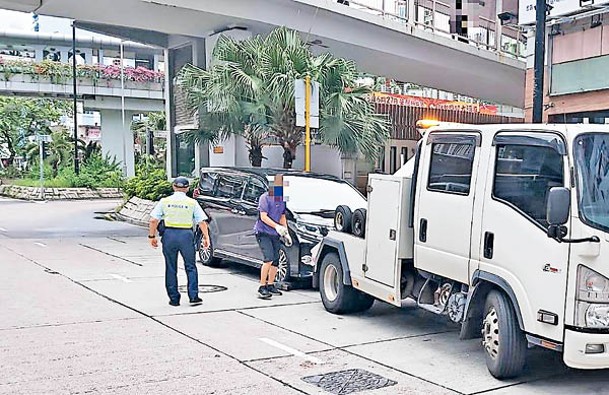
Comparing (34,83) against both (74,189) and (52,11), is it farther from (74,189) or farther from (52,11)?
(52,11)

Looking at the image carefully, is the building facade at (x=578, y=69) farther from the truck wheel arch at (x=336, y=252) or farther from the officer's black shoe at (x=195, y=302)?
the officer's black shoe at (x=195, y=302)

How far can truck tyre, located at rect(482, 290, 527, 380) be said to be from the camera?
19.9ft

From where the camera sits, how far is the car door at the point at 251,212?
1138 cm

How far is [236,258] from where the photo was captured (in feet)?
39.0

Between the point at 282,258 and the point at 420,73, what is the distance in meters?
17.0

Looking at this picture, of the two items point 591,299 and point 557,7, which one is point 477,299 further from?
point 557,7

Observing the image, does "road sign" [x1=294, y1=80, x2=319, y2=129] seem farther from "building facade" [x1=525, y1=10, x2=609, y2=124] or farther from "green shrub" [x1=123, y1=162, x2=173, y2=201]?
"green shrub" [x1=123, y1=162, x2=173, y2=201]

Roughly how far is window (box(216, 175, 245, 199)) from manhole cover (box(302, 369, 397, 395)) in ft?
19.7

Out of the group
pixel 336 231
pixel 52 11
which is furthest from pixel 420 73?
pixel 336 231

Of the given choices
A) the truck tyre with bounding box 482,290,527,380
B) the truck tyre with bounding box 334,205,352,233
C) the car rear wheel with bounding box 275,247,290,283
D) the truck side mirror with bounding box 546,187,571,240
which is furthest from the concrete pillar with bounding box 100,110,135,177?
the truck side mirror with bounding box 546,187,571,240

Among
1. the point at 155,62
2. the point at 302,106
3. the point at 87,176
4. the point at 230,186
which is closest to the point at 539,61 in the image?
the point at 302,106

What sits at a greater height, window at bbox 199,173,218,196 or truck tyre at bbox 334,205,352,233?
window at bbox 199,173,218,196

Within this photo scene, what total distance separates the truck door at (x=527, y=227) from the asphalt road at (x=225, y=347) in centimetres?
84

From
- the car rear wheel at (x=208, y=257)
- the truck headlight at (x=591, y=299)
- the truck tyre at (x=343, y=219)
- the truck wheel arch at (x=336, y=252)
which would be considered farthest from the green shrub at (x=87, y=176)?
the truck headlight at (x=591, y=299)
